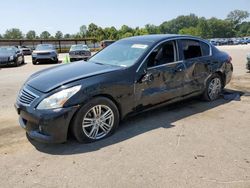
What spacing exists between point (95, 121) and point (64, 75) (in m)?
0.93

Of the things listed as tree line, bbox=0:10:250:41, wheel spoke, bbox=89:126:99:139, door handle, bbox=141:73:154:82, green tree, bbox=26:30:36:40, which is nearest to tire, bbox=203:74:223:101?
door handle, bbox=141:73:154:82

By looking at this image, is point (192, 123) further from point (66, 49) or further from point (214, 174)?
point (66, 49)

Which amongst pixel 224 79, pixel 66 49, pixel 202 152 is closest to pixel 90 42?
pixel 66 49

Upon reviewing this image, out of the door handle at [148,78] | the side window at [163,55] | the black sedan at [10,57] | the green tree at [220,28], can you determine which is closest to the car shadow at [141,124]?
the door handle at [148,78]

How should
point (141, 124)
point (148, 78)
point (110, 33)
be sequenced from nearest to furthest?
point (148, 78) → point (141, 124) → point (110, 33)

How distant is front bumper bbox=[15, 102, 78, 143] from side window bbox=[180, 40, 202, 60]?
2868mm

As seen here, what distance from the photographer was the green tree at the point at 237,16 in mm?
157875

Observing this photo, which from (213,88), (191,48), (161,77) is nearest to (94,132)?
(161,77)

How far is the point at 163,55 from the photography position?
5.62 meters

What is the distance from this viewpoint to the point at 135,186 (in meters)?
3.34

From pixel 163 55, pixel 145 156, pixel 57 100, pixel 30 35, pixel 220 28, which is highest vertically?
A: pixel 220 28

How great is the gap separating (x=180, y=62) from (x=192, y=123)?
1.26 m

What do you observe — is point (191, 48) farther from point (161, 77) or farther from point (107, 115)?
point (107, 115)

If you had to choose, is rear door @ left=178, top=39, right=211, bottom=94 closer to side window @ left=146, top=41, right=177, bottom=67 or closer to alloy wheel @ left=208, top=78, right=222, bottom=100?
side window @ left=146, top=41, right=177, bottom=67
